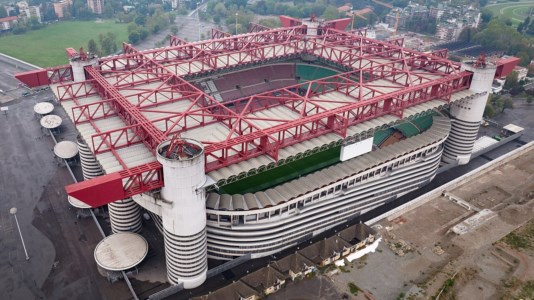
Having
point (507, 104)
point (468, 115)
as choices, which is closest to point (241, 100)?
point (468, 115)

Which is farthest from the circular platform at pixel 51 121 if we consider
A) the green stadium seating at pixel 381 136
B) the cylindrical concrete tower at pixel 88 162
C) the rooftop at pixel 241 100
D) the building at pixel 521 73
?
the building at pixel 521 73

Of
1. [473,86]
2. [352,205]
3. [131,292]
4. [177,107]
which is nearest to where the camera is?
[131,292]

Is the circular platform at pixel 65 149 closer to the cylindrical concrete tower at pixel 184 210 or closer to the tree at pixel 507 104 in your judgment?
the cylindrical concrete tower at pixel 184 210

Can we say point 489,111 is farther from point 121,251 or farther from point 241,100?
point 121,251

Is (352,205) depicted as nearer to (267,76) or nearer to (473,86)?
(473,86)

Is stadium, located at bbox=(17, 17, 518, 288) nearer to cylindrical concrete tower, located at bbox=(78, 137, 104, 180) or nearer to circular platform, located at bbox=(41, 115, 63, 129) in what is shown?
cylindrical concrete tower, located at bbox=(78, 137, 104, 180)

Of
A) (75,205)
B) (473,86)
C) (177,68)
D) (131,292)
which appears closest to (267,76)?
(177,68)
